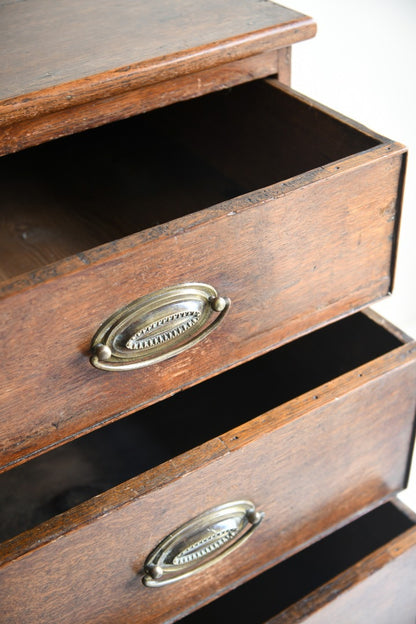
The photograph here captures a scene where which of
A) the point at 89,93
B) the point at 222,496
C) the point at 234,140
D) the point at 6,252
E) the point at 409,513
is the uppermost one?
the point at 89,93

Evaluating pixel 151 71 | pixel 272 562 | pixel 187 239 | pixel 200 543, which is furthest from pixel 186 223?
pixel 272 562

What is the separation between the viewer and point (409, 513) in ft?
3.08

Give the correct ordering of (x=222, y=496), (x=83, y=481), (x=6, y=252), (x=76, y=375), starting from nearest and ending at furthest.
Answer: (x=76, y=375)
(x=222, y=496)
(x=6, y=252)
(x=83, y=481)

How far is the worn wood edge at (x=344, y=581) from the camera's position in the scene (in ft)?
2.63

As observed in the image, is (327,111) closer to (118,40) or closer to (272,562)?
(118,40)

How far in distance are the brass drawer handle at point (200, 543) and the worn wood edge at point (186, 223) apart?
0.28m

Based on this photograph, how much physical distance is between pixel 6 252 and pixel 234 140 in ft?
0.96

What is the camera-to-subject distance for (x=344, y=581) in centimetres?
83

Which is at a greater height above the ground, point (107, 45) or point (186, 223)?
point (107, 45)

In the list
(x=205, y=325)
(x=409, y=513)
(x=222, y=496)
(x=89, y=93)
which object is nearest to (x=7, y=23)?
(x=89, y=93)

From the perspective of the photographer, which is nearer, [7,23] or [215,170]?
[7,23]

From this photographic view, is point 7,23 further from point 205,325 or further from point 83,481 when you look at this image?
point 83,481

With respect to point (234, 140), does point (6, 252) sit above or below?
below

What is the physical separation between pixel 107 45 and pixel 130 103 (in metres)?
0.06
